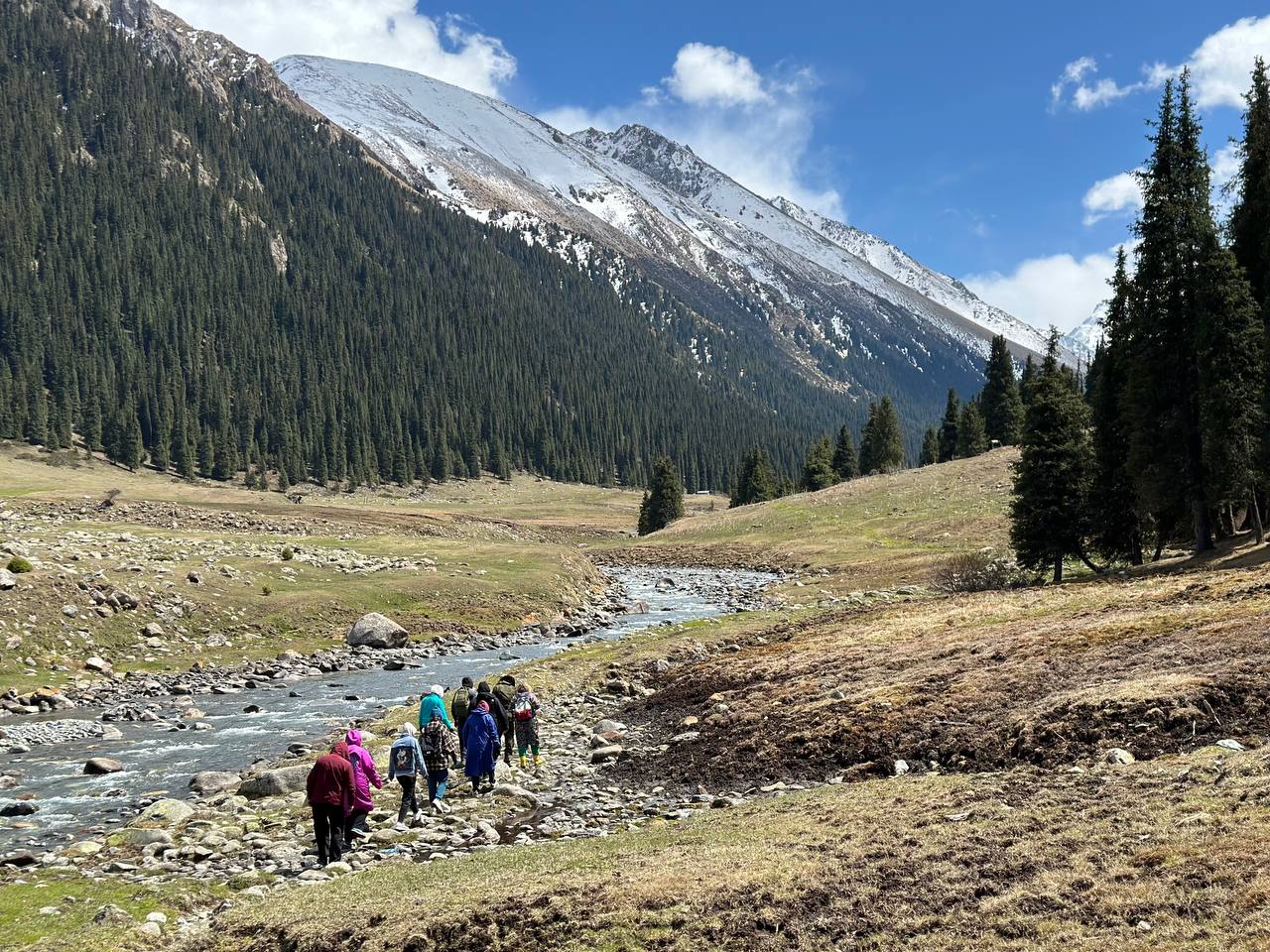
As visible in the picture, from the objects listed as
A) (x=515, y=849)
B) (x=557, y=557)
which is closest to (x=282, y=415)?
(x=557, y=557)

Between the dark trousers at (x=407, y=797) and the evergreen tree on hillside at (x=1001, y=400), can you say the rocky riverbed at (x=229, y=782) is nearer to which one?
the dark trousers at (x=407, y=797)

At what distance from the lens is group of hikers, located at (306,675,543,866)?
1585 cm

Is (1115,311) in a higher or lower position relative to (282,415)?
lower

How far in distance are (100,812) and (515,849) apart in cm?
1059

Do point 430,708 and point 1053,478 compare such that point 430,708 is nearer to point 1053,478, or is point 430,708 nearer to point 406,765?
point 406,765

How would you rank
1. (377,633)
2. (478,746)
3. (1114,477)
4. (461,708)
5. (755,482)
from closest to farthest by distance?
(478,746) < (461,708) < (377,633) < (1114,477) < (755,482)

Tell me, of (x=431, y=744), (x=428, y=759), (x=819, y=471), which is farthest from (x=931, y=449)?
(x=428, y=759)

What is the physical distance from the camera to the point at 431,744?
1945 cm

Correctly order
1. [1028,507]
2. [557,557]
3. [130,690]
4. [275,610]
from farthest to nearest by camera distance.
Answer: [557,557] → [1028,507] → [275,610] → [130,690]

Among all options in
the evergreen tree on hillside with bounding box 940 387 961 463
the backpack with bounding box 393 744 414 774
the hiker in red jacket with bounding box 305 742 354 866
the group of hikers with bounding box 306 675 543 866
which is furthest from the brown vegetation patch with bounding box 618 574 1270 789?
the evergreen tree on hillside with bounding box 940 387 961 463

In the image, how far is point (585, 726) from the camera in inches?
1035

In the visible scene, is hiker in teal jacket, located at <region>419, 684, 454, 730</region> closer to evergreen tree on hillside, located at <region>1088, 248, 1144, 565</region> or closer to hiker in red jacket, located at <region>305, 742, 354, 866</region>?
hiker in red jacket, located at <region>305, 742, 354, 866</region>

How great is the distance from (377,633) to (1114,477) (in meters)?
37.3

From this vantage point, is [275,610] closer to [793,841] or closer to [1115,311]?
[793,841]
